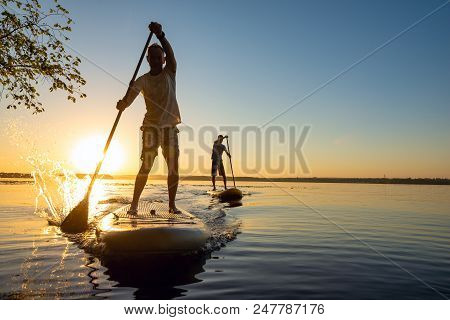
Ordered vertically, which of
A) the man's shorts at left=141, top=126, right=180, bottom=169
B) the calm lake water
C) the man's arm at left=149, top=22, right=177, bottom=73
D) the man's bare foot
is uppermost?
the man's arm at left=149, top=22, right=177, bottom=73

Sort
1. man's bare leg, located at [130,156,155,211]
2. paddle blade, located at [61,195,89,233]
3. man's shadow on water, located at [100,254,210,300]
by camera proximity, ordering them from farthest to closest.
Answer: paddle blade, located at [61,195,89,233]
man's bare leg, located at [130,156,155,211]
man's shadow on water, located at [100,254,210,300]

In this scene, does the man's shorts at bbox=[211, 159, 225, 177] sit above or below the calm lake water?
above

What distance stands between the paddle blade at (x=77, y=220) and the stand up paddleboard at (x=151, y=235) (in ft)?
7.74

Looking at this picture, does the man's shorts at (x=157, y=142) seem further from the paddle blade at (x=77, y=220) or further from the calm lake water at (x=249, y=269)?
the paddle blade at (x=77, y=220)

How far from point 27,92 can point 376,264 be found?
30.6ft

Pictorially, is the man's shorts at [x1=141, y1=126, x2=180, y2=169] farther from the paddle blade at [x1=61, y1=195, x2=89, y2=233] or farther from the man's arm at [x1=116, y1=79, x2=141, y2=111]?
the paddle blade at [x1=61, y1=195, x2=89, y2=233]

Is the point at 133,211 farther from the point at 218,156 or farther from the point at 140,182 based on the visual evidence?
the point at 218,156

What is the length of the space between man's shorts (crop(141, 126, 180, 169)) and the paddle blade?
229 cm

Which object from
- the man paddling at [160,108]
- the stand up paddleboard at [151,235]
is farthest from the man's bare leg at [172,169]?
the stand up paddleboard at [151,235]

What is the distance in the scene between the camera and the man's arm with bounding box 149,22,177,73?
6.57m

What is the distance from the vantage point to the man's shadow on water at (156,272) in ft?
12.5

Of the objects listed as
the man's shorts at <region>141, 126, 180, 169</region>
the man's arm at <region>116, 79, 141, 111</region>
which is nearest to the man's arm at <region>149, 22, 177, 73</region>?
the man's arm at <region>116, 79, 141, 111</region>

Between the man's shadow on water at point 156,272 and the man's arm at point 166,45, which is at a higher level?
the man's arm at point 166,45
